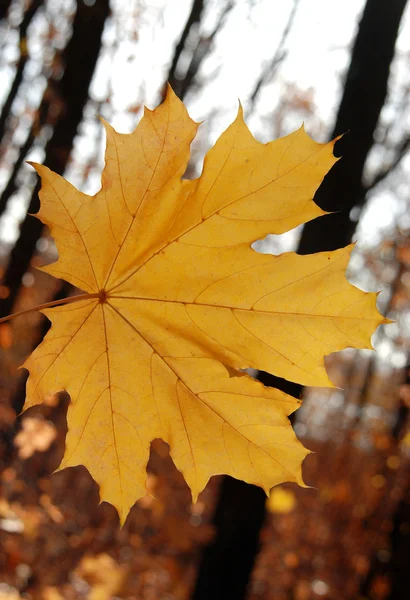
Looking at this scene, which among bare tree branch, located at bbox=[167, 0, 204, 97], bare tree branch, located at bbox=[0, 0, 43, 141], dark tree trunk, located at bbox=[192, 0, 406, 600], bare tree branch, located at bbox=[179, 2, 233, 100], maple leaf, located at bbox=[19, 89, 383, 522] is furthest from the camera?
bare tree branch, located at bbox=[179, 2, 233, 100]

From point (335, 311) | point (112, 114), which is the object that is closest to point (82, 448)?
point (335, 311)

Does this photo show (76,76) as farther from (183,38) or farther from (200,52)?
(200,52)

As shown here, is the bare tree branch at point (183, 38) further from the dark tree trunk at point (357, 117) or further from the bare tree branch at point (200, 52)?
the dark tree trunk at point (357, 117)

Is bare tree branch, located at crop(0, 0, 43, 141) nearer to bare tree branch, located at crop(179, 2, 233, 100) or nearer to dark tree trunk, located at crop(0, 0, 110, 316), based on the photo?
dark tree trunk, located at crop(0, 0, 110, 316)

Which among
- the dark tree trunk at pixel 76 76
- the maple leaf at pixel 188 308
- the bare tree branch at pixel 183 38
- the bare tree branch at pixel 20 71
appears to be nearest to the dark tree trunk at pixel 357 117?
the maple leaf at pixel 188 308

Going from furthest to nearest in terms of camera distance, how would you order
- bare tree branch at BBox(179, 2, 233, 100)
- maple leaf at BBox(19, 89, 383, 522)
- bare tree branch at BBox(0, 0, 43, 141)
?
bare tree branch at BBox(179, 2, 233, 100) < bare tree branch at BBox(0, 0, 43, 141) < maple leaf at BBox(19, 89, 383, 522)

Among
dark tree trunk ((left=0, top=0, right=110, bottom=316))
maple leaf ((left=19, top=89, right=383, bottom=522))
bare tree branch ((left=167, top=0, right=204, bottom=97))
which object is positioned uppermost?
bare tree branch ((left=167, top=0, right=204, bottom=97))

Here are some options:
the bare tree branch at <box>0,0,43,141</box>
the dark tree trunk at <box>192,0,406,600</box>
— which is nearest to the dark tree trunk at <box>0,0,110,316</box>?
the bare tree branch at <box>0,0,43,141</box>

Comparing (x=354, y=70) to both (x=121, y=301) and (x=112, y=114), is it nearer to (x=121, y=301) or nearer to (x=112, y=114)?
(x=121, y=301)
